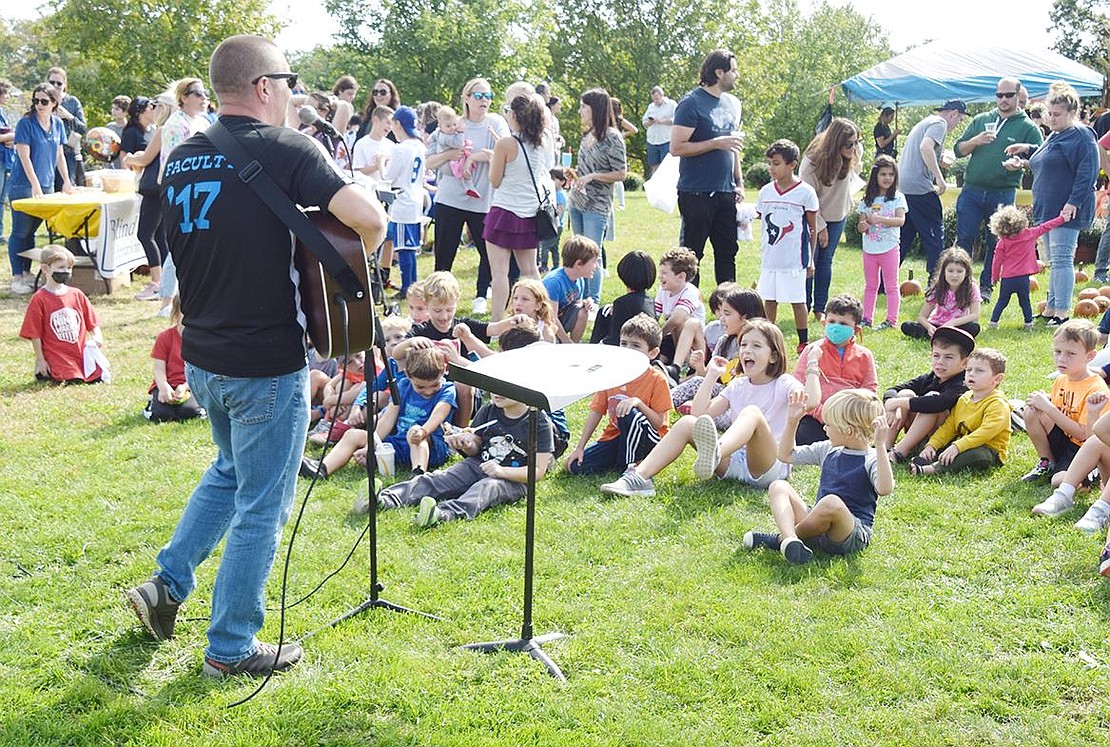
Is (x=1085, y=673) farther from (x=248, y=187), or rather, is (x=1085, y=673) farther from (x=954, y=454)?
(x=248, y=187)

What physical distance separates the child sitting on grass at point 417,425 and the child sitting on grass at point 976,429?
8.88 ft

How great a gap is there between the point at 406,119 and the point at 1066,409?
712 cm

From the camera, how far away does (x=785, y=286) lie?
8281 millimetres

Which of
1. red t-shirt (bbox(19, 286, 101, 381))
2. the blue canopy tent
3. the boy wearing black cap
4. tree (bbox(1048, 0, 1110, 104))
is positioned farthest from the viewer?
tree (bbox(1048, 0, 1110, 104))

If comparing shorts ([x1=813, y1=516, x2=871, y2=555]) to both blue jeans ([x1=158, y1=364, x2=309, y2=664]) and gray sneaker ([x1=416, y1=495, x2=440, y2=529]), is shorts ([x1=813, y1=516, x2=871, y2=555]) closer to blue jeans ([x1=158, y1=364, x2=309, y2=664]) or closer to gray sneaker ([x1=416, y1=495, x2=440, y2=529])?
gray sneaker ([x1=416, y1=495, x2=440, y2=529])

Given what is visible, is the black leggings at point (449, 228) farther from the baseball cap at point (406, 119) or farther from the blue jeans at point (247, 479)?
the blue jeans at point (247, 479)

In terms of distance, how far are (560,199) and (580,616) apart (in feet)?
31.4

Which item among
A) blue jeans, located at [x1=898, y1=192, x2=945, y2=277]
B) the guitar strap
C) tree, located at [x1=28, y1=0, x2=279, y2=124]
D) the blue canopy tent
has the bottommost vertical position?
blue jeans, located at [x1=898, y1=192, x2=945, y2=277]

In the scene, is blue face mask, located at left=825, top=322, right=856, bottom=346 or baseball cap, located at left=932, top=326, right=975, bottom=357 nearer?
baseball cap, located at left=932, top=326, right=975, bottom=357

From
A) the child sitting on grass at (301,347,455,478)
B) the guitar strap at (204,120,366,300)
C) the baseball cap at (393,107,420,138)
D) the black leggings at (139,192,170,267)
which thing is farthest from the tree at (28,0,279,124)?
the guitar strap at (204,120,366,300)

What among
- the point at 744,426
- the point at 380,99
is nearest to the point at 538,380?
the point at 744,426

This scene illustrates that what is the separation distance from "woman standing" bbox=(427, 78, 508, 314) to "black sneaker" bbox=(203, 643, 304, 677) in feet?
20.2

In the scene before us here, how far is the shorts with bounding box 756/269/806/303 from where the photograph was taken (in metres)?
8.23

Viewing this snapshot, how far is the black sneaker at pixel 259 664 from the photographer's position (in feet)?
11.8
